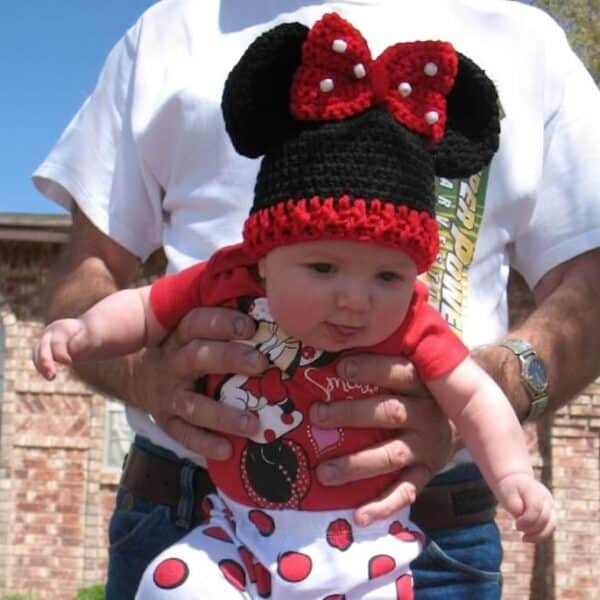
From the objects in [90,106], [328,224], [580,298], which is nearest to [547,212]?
[580,298]

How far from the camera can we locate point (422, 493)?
2473 mm

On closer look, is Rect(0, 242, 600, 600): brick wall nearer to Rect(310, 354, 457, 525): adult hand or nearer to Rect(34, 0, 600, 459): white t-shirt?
Rect(34, 0, 600, 459): white t-shirt

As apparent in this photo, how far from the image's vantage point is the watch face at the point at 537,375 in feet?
8.45

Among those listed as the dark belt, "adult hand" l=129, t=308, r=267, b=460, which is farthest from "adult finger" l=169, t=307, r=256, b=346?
the dark belt

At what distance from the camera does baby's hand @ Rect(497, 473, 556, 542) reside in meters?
2.09

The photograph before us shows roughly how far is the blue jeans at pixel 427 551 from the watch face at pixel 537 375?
0.23 meters

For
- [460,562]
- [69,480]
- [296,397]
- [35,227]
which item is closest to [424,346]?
[296,397]

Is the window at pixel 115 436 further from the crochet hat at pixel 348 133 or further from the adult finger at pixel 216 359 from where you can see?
the crochet hat at pixel 348 133

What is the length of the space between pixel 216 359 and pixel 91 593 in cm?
980

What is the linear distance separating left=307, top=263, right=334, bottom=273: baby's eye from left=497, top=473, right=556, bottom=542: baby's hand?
503mm

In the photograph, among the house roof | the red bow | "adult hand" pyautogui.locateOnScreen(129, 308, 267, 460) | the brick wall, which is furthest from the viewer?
the brick wall

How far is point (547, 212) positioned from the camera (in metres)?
2.79

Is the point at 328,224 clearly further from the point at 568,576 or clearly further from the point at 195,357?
the point at 568,576

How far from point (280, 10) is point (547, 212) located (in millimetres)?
790
